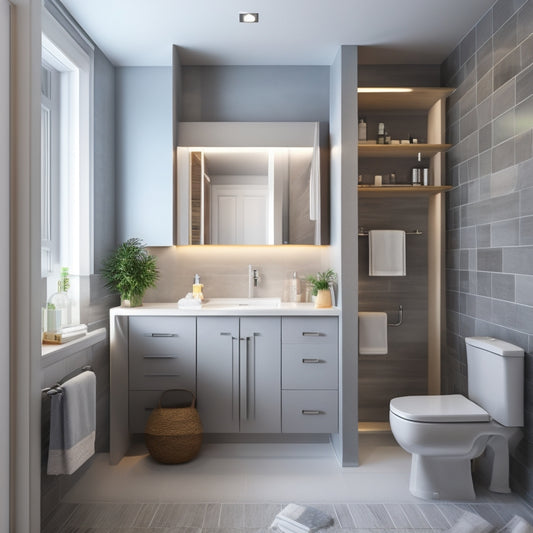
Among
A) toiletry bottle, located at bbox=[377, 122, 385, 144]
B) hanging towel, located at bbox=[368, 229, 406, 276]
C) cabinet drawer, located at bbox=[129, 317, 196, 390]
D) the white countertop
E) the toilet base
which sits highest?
toiletry bottle, located at bbox=[377, 122, 385, 144]

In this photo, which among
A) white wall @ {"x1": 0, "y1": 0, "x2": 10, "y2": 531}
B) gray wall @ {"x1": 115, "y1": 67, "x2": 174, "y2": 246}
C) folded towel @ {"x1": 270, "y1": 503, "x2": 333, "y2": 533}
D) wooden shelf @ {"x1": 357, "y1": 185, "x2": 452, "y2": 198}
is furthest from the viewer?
gray wall @ {"x1": 115, "y1": 67, "x2": 174, "y2": 246}

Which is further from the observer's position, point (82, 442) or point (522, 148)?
point (522, 148)

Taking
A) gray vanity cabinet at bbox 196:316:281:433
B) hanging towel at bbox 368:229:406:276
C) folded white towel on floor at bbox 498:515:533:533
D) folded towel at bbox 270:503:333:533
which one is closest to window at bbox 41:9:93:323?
gray vanity cabinet at bbox 196:316:281:433

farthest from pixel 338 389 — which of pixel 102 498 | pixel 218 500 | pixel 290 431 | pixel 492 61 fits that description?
pixel 492 61

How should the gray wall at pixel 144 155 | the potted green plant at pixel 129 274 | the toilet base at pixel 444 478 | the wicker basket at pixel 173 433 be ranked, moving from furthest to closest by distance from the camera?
the gray wall at pixel 144 155
the potted green plant at pixel 129 274
the wicker basket at pixel 173 433
the toilet base at pixel 444 478

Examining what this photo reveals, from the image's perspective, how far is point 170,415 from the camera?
273 cm

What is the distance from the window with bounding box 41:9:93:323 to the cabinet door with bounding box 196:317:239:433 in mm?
763

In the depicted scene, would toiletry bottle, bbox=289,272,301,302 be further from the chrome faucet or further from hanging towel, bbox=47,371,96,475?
hanging towel, bbox=47,371,96,475

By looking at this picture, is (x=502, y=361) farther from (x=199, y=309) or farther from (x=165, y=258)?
(x=165, y=258)

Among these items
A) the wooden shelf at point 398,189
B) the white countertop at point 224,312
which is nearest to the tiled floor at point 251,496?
the white countertop at point 224,312

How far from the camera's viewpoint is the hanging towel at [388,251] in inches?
123

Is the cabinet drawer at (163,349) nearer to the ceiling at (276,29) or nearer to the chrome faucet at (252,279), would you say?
the chrome faucet at (252,279)

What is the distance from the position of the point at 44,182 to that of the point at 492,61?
8.23ft

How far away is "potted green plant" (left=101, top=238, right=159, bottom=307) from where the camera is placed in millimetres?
2941
